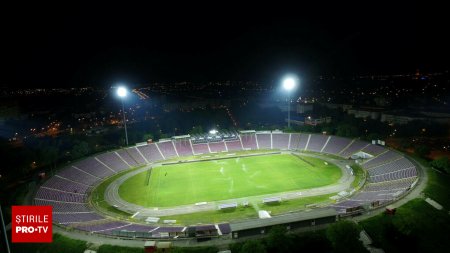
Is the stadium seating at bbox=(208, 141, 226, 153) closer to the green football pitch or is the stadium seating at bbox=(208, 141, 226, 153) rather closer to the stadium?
the stadium

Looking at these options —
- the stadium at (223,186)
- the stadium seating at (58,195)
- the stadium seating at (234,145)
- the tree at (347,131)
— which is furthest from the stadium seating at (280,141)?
the stadium seating at (58,195)

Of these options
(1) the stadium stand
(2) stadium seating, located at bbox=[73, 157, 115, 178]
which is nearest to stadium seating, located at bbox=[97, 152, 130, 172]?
(2) stadium seating, located at bbox=[73, 157, 115, 178]

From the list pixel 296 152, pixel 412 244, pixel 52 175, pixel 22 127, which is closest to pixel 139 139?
pixel 52 175

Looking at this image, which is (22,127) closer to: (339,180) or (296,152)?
(296,152)

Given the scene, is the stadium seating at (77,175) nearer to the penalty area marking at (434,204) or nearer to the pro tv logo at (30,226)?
the pro tv logo at (30,226)

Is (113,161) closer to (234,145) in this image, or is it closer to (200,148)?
(200,148)
